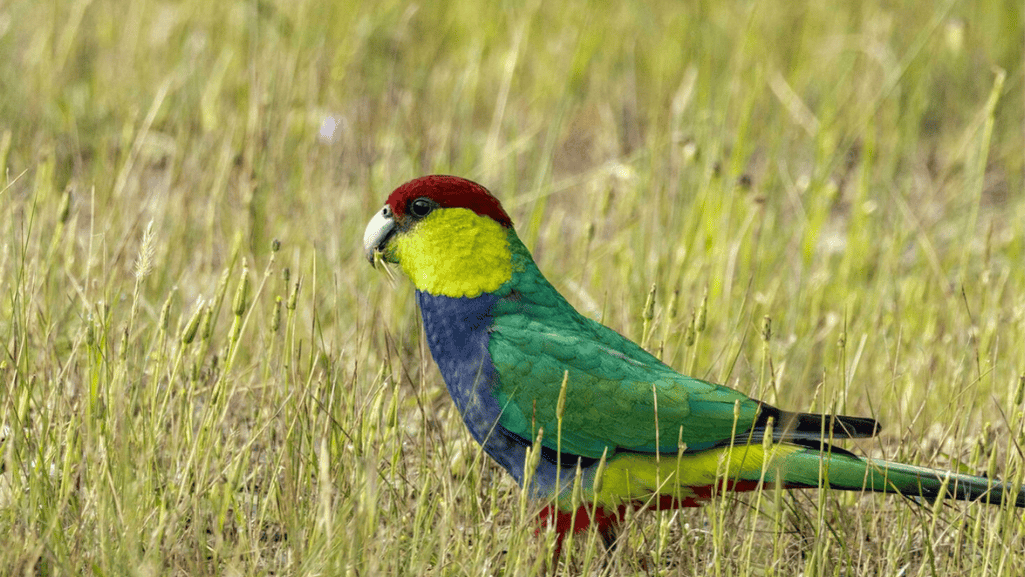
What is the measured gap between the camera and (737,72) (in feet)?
13.5

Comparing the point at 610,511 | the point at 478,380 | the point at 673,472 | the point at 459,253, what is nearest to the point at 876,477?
the point at 673,472

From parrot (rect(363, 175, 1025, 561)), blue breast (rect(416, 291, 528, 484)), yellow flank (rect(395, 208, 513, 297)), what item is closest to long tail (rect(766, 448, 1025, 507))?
parrot (rect(363, 175, 1025, 561))

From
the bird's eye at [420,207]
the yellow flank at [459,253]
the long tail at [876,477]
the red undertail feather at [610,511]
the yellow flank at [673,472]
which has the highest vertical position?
the bird's eye at [420,207]

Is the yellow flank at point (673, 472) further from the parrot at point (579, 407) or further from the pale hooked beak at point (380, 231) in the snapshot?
the pale hooked beak at point (380, 231)

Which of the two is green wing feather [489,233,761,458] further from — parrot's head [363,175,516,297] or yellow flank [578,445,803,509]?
parrot's head [363,175,516,297]

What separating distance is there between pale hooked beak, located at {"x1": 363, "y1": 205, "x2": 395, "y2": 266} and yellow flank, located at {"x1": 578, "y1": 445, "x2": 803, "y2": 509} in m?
0.80

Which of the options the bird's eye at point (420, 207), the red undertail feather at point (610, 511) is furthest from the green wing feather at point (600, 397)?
the bird's eye at point (420, 207)

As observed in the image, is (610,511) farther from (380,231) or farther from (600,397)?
(380,231)

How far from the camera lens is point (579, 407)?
2.45m

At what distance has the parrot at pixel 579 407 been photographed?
234 centimetres

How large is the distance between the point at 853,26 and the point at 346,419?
4387mm

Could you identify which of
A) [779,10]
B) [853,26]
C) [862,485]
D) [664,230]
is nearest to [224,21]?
[664,230]

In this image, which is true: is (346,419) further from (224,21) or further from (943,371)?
(224,21)

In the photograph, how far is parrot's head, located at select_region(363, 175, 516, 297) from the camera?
2.65 metres
